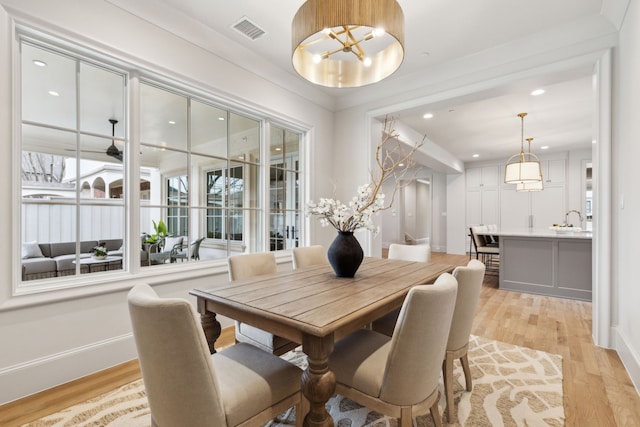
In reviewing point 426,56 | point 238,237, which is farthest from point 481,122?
point 238,237

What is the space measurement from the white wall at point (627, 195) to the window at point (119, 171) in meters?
3.15

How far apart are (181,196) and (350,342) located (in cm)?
209

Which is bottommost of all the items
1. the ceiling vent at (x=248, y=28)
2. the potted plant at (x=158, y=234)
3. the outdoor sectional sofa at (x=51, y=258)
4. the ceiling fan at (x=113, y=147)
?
the outdoor sectional sofa at (x=51, y=258)

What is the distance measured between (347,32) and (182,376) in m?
1.90

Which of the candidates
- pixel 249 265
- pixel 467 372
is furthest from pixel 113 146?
pixel 467 372

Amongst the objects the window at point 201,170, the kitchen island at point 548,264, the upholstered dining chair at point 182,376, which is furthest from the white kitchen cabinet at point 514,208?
the upholstered dining chair at point 182,376

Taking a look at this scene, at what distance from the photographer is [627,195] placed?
7.28 feet

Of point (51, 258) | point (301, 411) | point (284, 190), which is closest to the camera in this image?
point (301, 411)

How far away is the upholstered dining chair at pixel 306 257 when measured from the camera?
258cm

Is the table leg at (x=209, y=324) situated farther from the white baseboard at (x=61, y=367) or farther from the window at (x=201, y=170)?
the window at (x=201, y=170)

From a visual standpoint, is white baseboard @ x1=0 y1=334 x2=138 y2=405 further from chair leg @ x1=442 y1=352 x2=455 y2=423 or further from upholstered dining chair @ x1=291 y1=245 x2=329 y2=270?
chair leg @ x1=442 y1=352 x2=455 y2=423

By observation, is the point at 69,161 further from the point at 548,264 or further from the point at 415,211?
the point at 415,211

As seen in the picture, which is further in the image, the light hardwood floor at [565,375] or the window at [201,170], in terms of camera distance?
the window at [201,170]

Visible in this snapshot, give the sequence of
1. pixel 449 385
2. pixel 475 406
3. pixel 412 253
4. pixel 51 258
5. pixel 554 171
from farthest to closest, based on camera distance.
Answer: pixel 554 171, pixel 412 253, pixel 51 258, pixel 475 406, pixel 449 385
